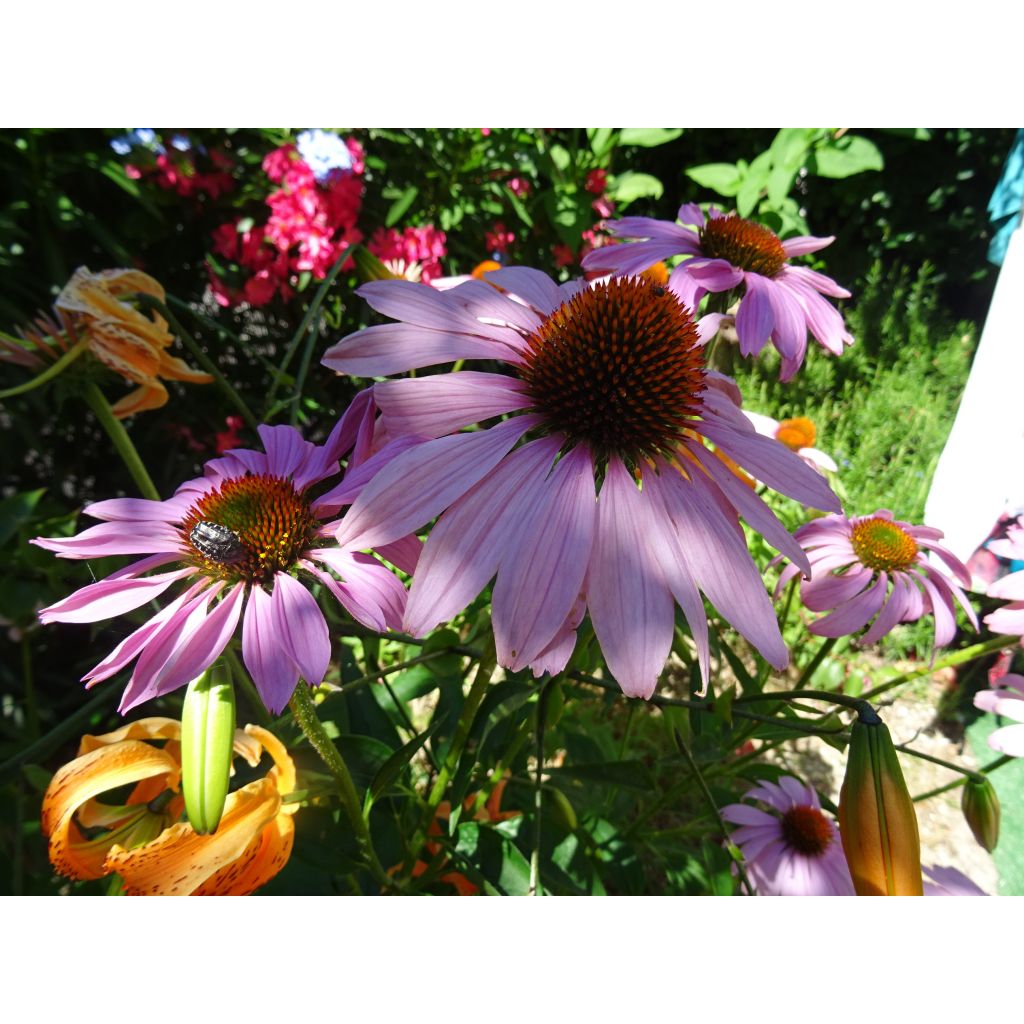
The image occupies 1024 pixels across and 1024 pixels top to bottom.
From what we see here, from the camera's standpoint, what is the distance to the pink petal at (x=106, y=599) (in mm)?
395

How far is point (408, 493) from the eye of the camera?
0.35 m

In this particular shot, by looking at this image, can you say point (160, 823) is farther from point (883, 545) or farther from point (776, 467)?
point (883, 545)

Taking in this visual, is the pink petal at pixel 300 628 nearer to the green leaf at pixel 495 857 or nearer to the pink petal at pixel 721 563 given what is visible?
the pink petal at pixel 721 563

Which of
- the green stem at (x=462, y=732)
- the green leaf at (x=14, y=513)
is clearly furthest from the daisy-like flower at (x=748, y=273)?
the green leaf at (x=14, y=513)

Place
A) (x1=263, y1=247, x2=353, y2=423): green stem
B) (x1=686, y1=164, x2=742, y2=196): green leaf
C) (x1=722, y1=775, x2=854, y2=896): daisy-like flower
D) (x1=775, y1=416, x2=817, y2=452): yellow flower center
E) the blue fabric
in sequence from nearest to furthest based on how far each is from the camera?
(x1=263, y1=247, x2=353, y2=423): green stem < (x1=722, y1=775, x2=854, y2=896): daisy-like flower < (x1=775, y1=416, x2=817, y2=452): yellow flower center < (x1=686, y1=164, x2=742, y2=196): green leaf < the blue fabric

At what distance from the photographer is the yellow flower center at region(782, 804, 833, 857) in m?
0.85

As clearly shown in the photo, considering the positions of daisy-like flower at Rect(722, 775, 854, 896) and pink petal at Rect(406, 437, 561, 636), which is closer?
pink petal at Rect(406, 437, 561, 636)

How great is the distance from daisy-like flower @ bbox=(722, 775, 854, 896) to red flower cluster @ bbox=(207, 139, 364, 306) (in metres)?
1.28

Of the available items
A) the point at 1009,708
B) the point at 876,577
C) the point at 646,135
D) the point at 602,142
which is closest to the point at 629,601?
the point at 876,577

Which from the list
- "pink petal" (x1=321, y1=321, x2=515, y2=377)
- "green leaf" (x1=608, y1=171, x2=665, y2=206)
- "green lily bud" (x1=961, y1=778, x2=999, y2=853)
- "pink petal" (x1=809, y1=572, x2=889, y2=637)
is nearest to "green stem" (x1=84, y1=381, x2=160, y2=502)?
"pink petal" (x1=321, y1=321, x2=515, y2=377)

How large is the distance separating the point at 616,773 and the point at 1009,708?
0.43 metres

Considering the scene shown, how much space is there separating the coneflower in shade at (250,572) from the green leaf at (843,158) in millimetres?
1974

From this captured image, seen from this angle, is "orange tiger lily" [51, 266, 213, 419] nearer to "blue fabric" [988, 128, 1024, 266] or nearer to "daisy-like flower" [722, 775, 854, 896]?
"daisy-like flower" [722, 775, 854, 896]
